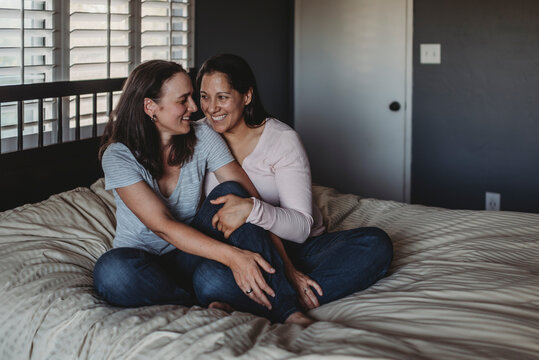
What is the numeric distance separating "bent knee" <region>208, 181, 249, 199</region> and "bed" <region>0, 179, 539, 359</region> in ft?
1.32

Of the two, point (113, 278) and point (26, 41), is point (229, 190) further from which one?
point (26, 41)

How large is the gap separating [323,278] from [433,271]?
0.32 meters

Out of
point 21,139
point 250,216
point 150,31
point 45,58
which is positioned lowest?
point 250,216

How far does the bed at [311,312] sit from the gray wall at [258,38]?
1519mm

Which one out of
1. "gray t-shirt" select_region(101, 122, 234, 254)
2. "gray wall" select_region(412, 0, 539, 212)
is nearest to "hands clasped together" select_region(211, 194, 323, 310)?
"gray t-shirt" select_region(101, 122, 234, 254)

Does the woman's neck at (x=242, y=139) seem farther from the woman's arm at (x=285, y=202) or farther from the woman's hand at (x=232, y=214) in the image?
the woman's hand at (x=232, y=214)

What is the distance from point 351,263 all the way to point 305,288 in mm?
150

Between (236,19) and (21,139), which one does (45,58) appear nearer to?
(21,139)

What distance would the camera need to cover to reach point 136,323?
142 centimetres

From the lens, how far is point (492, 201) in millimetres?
3617

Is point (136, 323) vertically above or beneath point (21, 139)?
beneath

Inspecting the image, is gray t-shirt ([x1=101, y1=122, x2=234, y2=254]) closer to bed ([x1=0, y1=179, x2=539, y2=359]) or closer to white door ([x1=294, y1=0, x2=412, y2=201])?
bed ([x1=0, y1=179, x2=539, y2=359])

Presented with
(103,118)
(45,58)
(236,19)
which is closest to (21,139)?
(45,58)

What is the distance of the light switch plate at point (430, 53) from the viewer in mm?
3670
